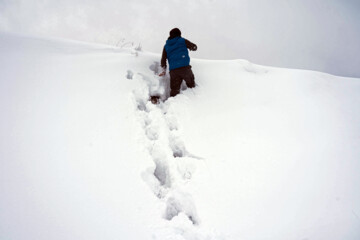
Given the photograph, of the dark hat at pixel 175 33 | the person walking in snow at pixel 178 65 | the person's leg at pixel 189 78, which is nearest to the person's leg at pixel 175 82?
the person walking in snow at pixel 178 65

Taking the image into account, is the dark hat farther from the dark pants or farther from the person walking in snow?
the dark pants

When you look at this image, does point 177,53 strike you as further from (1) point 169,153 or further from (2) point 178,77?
(1) point 169,153

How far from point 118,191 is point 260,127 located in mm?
1667

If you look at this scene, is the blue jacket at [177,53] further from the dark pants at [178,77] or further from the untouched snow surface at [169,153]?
the untouched snow surface at [169,153]

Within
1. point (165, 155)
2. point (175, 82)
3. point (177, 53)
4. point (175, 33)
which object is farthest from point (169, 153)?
point (175, 33)

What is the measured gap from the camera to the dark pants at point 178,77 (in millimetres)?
2916

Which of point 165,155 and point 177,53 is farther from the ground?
point 177,53

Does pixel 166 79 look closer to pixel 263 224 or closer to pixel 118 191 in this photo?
pixel 118 191

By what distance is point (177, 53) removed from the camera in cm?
296

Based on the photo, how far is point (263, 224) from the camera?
1.40 meters

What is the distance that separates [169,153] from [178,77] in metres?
1.35

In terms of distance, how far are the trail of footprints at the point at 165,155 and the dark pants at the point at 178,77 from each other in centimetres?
17

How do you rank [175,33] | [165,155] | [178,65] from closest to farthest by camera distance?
[165,155] < [178,65] < [175,33]

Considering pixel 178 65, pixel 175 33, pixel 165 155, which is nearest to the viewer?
pixel 165 155
